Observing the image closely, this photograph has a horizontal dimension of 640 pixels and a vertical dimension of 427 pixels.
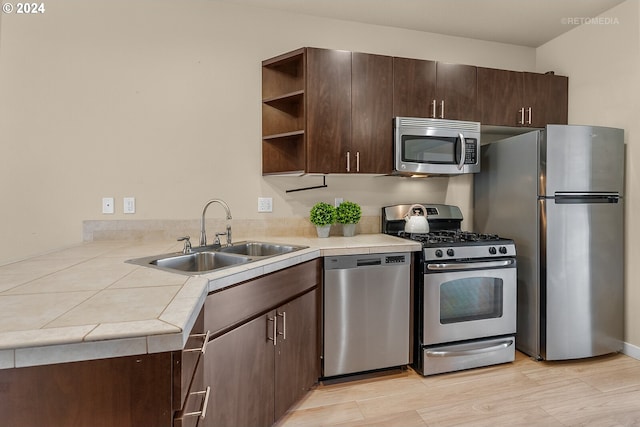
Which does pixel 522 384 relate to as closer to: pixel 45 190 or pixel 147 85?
pixel 147 85

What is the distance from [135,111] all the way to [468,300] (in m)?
2.69

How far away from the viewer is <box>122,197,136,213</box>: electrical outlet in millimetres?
2262

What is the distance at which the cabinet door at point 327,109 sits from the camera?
2.24 metres

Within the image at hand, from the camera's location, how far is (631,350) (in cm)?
243

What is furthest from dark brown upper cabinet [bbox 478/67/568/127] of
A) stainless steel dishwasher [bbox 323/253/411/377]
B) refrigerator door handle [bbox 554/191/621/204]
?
stainless steel dishwasher [bbox 323/253/411/377]

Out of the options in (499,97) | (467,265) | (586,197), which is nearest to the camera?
(467,265)

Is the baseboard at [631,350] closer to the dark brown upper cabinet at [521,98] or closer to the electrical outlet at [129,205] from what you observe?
the dark brown upper cabinet at [521,98]

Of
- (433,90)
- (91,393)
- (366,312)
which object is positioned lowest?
(366,312)

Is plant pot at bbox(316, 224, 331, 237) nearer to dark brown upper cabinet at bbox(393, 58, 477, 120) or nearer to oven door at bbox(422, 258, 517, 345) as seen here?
oven door at bbox(422, 258, 517, 345)

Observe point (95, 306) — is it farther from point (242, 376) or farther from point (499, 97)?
point (499, 97)

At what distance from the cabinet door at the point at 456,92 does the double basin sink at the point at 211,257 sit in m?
1.62

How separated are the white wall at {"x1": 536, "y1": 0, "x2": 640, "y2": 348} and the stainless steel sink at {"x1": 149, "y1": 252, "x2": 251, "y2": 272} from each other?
9.40 feet

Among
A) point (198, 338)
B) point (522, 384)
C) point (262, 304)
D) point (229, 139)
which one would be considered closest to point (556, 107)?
point (522, 384)

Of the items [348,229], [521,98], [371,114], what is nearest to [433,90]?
[371,114]
